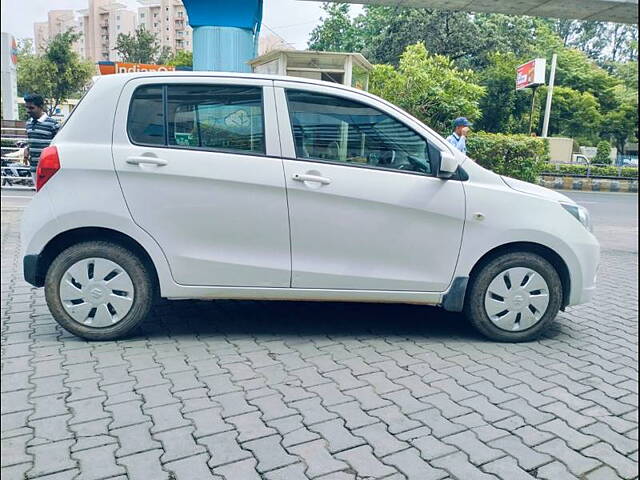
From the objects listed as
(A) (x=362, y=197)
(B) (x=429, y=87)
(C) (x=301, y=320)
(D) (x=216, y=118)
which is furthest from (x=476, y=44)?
(C) (x=301, y=320)

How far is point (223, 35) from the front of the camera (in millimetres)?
6930

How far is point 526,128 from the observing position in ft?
19.4

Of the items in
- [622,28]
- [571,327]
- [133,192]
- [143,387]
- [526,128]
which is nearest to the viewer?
[143,387]

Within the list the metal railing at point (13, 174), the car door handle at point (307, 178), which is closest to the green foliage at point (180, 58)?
the car door handle at point (307, 178)

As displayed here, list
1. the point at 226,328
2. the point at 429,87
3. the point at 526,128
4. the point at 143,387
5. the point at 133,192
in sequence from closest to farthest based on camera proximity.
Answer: the point at 143,387
the point at 133,192
the point at 226,328
the point at 429,87
the point at 526,128

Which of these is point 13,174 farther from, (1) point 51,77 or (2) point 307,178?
(2) point 307,178

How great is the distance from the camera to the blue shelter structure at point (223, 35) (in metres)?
6.60

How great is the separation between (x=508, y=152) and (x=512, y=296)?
2104 mm

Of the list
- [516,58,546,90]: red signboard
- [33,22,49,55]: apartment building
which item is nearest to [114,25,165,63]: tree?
[33,22,49,55]: apartment building

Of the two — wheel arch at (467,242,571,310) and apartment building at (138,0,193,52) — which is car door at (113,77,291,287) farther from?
apartment building at (138,0,193,52)

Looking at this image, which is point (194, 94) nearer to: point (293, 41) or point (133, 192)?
point (133, 192)

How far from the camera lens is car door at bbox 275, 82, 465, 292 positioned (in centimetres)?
364

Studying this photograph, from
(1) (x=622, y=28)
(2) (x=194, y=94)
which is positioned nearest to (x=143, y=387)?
(2) (x=194, y=94)

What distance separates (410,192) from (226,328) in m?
1.64
